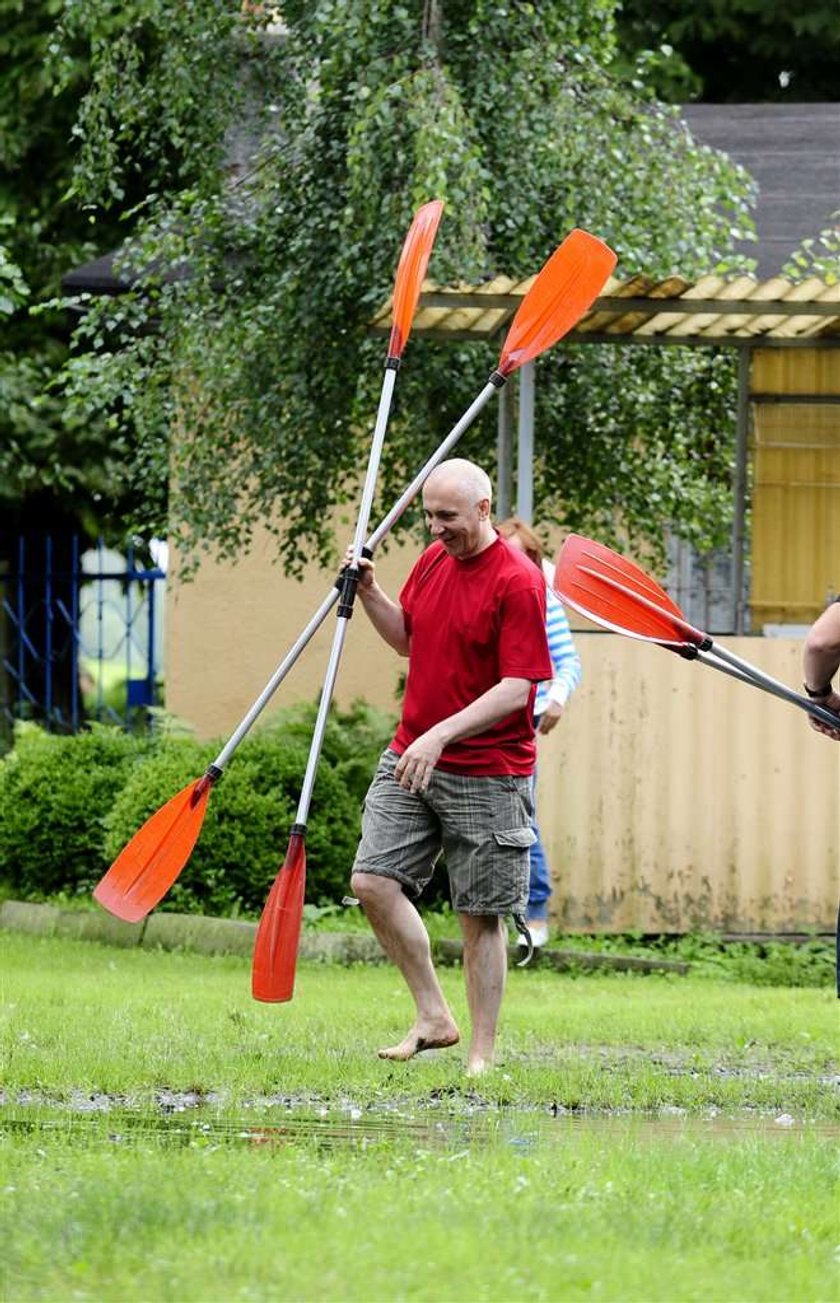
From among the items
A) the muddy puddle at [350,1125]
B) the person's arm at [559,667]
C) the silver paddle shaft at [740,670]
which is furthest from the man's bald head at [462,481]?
the person's arm at [559,667]

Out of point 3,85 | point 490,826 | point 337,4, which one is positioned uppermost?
point 3,85

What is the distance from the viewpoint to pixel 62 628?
22.8 m

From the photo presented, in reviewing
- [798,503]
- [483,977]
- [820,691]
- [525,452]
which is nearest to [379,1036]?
[483,977]

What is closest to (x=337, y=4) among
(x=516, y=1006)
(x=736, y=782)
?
(x=736, y=782)

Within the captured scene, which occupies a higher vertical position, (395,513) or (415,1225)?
(395,513)

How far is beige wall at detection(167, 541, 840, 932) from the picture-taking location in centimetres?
1312

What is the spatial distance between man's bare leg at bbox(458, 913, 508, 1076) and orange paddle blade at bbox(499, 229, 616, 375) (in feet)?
7.23

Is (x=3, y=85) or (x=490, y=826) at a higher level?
(x=3, y=85)

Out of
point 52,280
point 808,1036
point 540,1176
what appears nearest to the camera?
point 540,1176

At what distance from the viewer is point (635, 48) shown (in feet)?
90.1

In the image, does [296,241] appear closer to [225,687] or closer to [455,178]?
[455,178]

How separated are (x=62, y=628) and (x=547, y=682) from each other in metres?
12.5

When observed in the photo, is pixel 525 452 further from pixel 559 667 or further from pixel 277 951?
pixel 277 951

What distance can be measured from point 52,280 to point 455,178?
10024 millimetres
